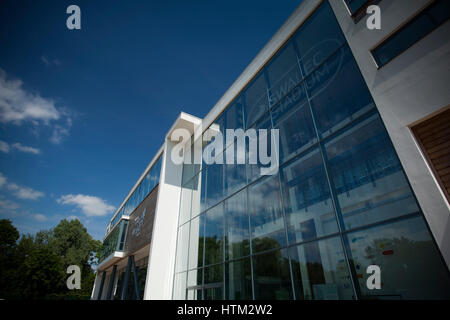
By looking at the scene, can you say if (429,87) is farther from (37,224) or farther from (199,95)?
(37,224)

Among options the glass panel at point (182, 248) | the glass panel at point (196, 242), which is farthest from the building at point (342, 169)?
the glass panel at point (182, 248)

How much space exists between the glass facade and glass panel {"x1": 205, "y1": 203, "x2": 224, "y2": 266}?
0.08 m

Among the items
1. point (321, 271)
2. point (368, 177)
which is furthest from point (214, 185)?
point (368, 177)

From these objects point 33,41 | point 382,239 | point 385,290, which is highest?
point 33,41

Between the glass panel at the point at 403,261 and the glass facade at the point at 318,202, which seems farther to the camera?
the glass facade at the point at 318,202

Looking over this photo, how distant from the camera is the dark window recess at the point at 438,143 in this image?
3.62 metres

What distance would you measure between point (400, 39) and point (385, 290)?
5.03 meters

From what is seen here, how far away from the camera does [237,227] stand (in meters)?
8.36

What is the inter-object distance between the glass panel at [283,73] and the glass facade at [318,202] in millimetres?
46

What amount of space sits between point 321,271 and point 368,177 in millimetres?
2330

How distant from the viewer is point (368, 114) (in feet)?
16.0

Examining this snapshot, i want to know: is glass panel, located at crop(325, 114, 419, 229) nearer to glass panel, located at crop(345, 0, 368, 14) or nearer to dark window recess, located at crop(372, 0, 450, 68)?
dark window recess, located at crop(372, 0, 450, 68)

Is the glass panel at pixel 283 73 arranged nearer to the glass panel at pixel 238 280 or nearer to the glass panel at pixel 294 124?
the glass panel at pixel 294 124

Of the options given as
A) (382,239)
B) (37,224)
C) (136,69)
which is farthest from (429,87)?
(37,224)
